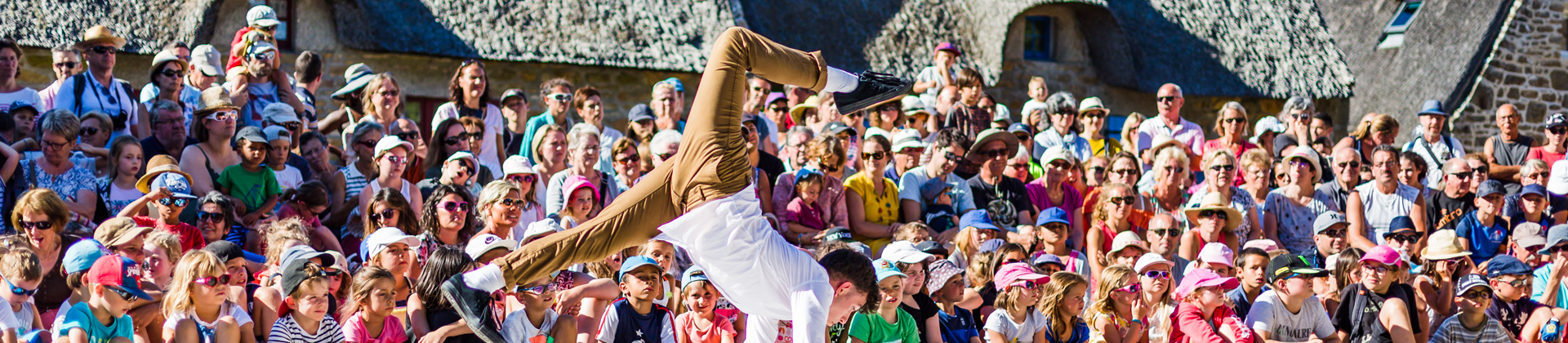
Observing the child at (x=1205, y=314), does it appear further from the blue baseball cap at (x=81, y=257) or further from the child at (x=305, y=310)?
the blue baseball cap at (x=81, y=257)

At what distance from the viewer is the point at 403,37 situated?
12.4m

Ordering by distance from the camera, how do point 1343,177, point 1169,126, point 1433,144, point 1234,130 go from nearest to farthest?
1. point 1343,177
2. point 1234,130
3. point 1169,126
4. point 1433,144

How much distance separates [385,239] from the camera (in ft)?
21.4

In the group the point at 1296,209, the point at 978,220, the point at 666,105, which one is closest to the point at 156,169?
the point at 666,105

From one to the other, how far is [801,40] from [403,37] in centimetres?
389

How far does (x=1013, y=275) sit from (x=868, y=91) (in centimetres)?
184

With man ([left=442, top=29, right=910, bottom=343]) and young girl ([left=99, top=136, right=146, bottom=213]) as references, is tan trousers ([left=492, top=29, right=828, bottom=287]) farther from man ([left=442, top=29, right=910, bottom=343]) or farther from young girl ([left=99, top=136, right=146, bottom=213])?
young girl ([left=99, top=136, right=146, bottom=213])

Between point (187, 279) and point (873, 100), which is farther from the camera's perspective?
point (187, 279)

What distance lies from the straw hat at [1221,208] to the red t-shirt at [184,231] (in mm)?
5313

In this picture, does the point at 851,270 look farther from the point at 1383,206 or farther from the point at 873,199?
the point at 1383,206

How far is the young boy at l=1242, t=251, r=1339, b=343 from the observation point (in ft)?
24.0

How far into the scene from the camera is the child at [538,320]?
606cm

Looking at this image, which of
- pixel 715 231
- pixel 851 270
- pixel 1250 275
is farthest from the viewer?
pixel 1250 275

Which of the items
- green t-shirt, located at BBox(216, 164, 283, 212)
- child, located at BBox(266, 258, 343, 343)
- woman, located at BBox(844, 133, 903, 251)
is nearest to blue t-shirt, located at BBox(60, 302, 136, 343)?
child, located at BBox(266, 258, 343, 343)
